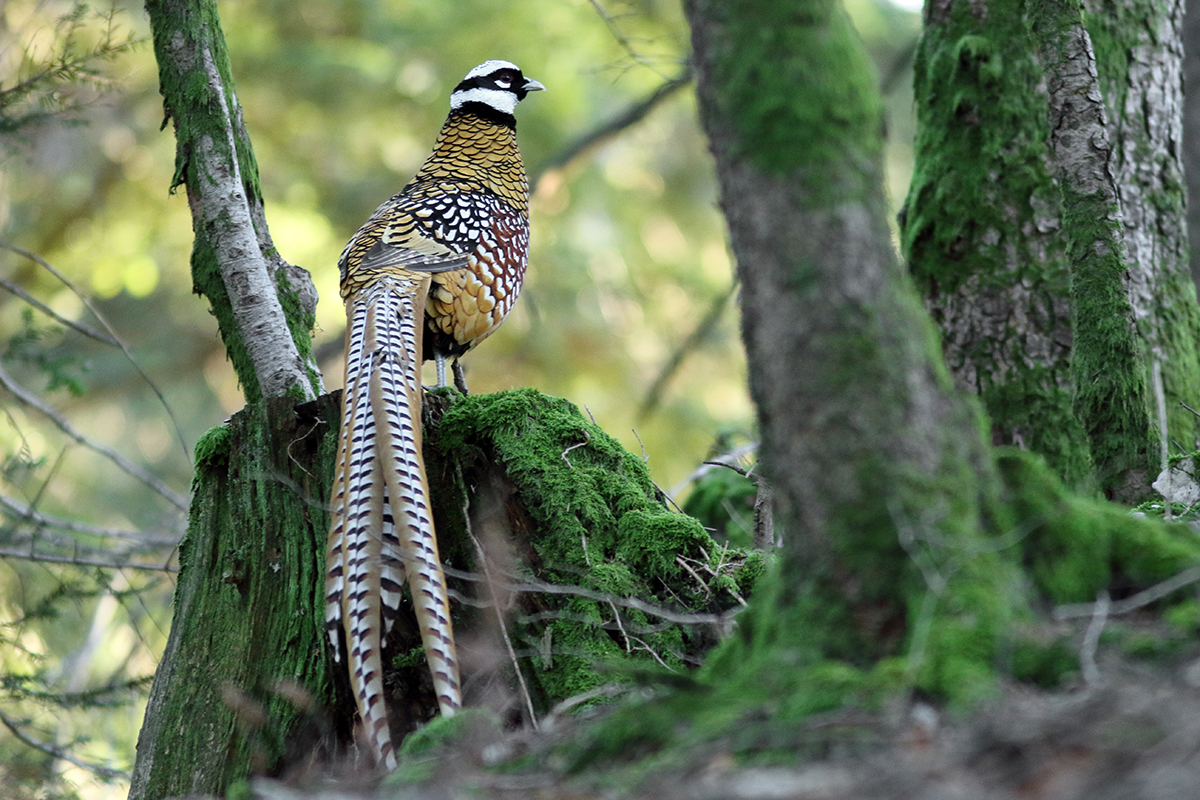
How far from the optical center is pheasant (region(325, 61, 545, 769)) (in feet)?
9.94

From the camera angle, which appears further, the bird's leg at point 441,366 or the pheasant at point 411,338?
the bird's leg at point 441,366

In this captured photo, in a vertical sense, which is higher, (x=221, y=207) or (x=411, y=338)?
(x=221, y=207)

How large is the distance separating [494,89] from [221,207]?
225cm

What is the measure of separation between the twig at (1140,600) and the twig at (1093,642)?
0.7 inches

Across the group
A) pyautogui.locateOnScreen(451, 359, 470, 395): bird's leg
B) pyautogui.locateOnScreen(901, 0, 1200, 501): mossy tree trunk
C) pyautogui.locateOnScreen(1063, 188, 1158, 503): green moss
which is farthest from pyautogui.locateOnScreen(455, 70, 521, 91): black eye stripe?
pyautogui.locateOnScreen(1063, 188, 1158, 503): green moss

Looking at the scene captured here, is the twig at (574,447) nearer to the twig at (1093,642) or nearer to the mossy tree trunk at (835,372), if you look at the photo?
the mossy tree trunk at (835,372)

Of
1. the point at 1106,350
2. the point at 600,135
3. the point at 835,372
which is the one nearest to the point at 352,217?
the point at 600,135

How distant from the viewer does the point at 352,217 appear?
10906mm

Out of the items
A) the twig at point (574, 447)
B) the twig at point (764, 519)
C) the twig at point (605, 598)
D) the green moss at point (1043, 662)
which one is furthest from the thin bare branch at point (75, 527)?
the green moss at point (1043, 662)

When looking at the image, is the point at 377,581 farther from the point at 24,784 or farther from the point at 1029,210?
the point at 1029,210

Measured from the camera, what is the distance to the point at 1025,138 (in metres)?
5.11

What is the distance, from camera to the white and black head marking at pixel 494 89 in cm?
638

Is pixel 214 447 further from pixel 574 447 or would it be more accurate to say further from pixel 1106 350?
pixel 1106 350

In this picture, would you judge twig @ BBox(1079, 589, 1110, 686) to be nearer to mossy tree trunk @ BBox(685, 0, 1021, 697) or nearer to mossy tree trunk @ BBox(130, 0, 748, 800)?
mossy tree trunk @ BBox(685, 0, 1021, 697)
